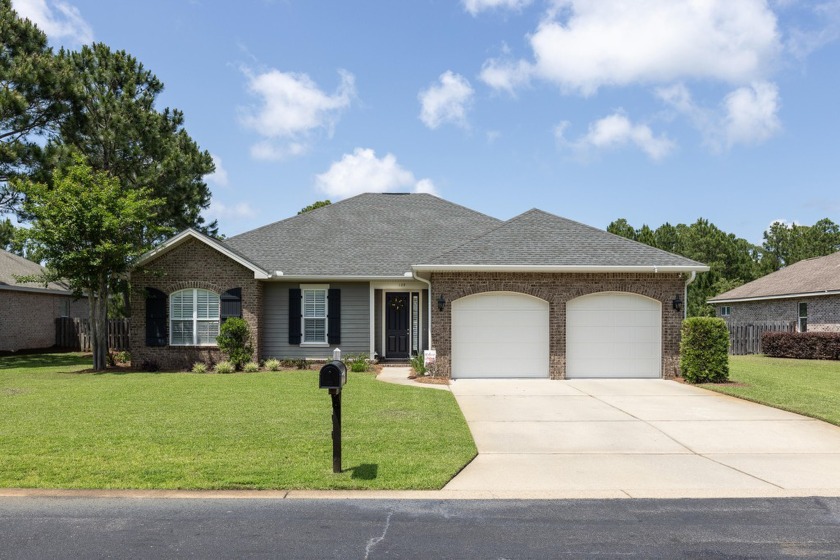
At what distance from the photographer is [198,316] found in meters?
18.8

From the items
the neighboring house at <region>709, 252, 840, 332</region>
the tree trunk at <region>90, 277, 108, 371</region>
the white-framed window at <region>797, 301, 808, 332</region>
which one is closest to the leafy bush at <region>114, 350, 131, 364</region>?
the tree trunk at <region>90, 277, 108, 371</region>

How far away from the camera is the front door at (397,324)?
1981cm

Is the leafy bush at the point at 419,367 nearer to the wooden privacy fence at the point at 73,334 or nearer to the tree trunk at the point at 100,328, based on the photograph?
the tree trunk at the point at 100,328

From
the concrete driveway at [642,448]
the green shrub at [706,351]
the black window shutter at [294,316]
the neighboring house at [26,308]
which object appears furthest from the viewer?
the neighboring house at [26,308]

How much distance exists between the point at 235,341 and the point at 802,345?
20951 millimetres

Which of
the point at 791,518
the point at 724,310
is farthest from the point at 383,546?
the point at 724,310

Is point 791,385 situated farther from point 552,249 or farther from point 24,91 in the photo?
point 24,91

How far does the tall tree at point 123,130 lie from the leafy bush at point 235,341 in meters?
8.01

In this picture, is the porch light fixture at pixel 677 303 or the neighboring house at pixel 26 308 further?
the neighboring house at pixel 26 308

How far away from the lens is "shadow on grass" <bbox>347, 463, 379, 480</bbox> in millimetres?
6652

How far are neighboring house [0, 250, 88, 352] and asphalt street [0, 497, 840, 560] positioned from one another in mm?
21068

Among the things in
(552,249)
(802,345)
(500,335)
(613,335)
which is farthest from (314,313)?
(802,345)

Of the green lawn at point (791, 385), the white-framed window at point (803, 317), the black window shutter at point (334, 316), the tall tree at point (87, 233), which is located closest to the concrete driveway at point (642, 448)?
the green lawn at point (791, 385)

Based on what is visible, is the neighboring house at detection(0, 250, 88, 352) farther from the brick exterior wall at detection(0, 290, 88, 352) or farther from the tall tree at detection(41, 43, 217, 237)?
the tall tree at detection(41, 43, 217, 237)
